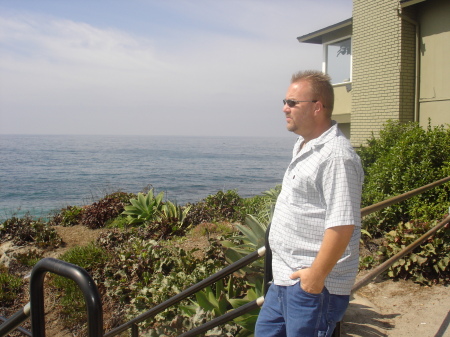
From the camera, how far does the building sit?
1311 cm

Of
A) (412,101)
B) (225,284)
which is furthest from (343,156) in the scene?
(412,101)

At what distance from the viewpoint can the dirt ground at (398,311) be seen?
155 inches

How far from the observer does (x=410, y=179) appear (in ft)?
24.2

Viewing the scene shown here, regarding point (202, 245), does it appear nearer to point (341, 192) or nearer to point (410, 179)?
point (410, 179)

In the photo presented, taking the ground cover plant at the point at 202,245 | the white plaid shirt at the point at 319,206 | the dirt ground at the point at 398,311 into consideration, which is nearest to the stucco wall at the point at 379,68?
the ground cover plant at the point at 202,245

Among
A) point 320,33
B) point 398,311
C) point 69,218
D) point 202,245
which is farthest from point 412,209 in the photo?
point 320,33

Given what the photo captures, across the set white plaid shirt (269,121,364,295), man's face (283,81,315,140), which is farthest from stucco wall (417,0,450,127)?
white plaid shirt (269,121,364,295)

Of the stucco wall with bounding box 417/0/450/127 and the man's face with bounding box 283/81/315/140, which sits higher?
the stucco wall with bounding box 417/0/450/127

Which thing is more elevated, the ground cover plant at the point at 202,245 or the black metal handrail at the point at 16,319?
the black metal handrail at the point at 16,319

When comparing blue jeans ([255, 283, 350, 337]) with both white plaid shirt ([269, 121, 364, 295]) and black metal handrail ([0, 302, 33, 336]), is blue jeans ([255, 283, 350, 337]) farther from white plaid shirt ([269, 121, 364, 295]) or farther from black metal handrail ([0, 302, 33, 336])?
black metal handrail ([0, 302, 33, 336])

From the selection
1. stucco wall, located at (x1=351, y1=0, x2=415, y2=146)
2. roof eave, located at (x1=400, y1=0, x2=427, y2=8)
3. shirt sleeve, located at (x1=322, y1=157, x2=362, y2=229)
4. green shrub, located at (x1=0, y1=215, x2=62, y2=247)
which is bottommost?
green shrub, located at (x1=0, y1=215, x2=62, y2=247)

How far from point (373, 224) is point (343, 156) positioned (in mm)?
5334

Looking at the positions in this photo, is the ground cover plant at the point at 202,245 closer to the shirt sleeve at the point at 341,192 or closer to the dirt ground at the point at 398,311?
the dirt ground at the point at 398,311

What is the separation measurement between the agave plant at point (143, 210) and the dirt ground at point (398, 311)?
20.1ft
